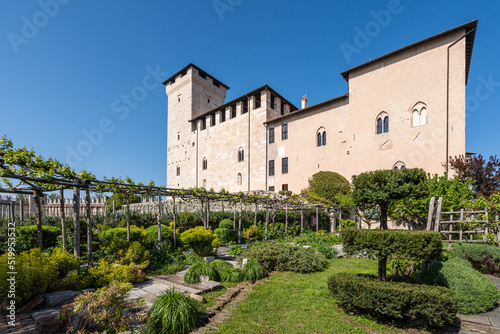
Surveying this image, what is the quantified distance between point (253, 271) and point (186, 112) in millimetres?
32861

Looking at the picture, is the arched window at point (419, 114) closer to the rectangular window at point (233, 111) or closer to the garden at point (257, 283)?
the garden at point (257, 283)

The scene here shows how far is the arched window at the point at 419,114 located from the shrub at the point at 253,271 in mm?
17708

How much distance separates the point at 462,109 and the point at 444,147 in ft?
8.92

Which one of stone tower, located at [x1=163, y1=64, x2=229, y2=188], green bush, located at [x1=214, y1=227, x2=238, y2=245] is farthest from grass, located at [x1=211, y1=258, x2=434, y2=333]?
stone tower, located at [x1=163, y1=64, x2=229, y2=188]

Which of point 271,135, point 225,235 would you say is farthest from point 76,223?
point 271,135

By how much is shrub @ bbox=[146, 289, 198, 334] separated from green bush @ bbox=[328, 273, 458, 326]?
9.12 ft

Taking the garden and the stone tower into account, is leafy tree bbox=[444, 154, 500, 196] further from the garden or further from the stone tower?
the stone tower

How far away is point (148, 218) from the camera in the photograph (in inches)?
579

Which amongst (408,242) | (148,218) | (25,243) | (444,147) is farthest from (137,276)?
(444,147)

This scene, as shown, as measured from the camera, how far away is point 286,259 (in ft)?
26.4

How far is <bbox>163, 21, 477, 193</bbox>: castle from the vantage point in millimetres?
17031

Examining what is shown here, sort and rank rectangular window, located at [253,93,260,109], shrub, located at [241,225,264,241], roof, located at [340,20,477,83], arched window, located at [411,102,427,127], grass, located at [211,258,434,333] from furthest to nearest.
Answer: rectangular window, located at [253,93,260,109] → arched window, located at [411,102,427,127] → roof, located at [340,20,477,83] → shrub, located at [241,225,264,241] → grass, located at [211,258,434,333]

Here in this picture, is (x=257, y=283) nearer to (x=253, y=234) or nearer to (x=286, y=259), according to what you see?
(x=286, y=259)

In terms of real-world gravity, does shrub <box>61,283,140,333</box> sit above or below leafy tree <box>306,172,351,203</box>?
below
